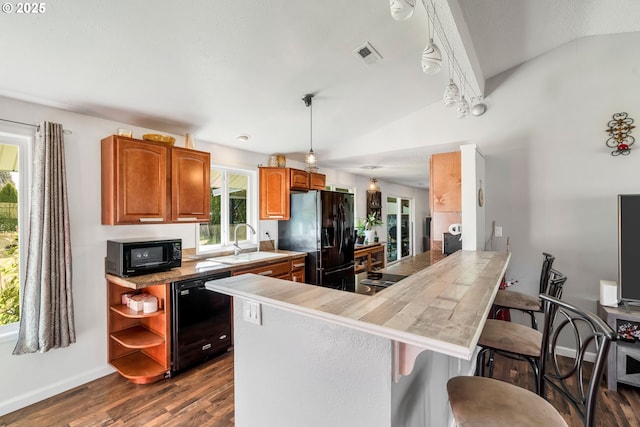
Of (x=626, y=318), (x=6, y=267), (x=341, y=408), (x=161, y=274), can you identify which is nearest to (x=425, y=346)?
(x=341, y=408)

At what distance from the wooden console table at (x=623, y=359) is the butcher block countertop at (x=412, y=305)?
161 centimetres

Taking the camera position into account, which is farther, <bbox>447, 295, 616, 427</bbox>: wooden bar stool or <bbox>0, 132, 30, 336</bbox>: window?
<bbox>0, 132, 30, 336</bbox>: window

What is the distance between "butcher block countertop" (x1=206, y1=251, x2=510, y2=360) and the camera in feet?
2.66

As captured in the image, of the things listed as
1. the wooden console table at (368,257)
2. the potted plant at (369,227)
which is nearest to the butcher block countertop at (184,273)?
the wooden console table at (368,257)

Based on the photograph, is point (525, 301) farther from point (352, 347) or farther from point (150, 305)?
point (150, 305)

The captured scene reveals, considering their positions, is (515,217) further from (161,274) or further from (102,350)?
(102,350)

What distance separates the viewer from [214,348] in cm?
274

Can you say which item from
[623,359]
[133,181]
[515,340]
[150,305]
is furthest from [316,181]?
[623,359]

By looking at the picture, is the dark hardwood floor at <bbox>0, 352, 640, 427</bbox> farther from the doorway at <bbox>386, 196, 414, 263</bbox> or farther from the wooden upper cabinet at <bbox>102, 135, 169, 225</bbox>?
the doorway at <bbox>386, 196, 414, 263</bbox>

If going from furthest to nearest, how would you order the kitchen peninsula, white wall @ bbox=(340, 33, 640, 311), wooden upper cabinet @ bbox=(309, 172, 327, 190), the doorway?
the doorway, wooden upper cabinet @ bbox=(309, 172, 327, 190), white wall @ bbox=(340, 33, 640, 311), the kitchen peninsula

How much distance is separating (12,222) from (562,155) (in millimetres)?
4940

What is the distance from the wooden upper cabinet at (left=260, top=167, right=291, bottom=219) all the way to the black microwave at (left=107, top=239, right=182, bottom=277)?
137 cm

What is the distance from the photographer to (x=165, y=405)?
→ 2.11 meters

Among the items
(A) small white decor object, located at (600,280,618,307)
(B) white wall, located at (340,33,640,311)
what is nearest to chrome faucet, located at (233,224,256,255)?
(B) white wall, located at (340,33,640,311)
